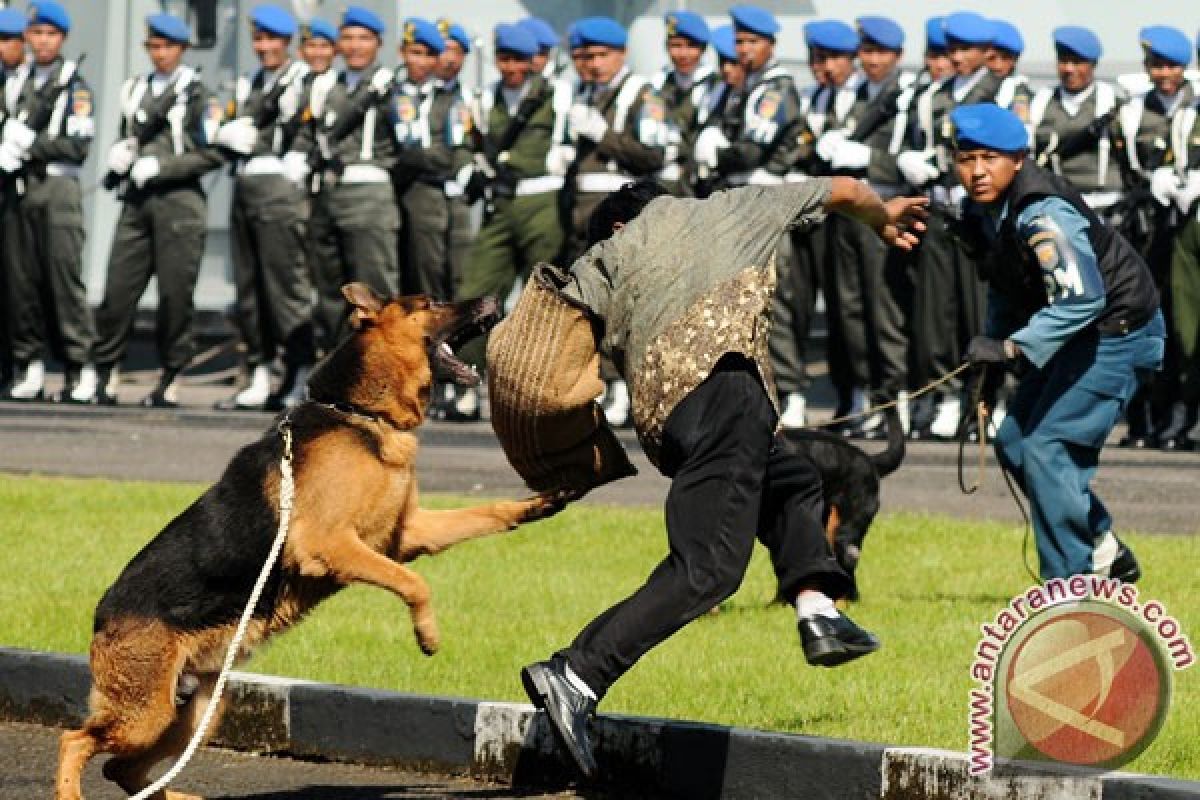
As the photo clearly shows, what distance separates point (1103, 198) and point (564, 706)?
33.8 feet

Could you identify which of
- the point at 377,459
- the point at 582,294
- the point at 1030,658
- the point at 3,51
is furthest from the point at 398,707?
the point at 3,51

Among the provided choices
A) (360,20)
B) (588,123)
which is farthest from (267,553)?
(360,20)

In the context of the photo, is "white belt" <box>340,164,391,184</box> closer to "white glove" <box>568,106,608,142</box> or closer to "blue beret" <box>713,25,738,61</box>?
"white glove" <box>568,106,608,142</box>

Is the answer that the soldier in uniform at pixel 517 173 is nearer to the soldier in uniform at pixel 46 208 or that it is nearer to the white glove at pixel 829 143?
the white glove at pixel 829 143

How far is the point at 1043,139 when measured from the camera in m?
16.7

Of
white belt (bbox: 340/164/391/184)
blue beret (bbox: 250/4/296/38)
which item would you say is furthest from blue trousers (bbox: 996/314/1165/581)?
blue beret (bbox: 250/4/296/38)

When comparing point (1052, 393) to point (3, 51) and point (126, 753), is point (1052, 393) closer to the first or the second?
point (126, 753)

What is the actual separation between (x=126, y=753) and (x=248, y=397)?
1236 cm

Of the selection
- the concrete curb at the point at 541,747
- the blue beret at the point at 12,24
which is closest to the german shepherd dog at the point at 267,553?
the concrete curb at the point at 541,747

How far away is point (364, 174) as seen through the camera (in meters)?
19.3

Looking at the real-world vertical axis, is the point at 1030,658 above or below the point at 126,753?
above

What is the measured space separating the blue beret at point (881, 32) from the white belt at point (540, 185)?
2192 millimetres

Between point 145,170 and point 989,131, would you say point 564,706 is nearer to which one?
point 989,131

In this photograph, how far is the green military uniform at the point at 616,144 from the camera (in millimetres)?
17766
